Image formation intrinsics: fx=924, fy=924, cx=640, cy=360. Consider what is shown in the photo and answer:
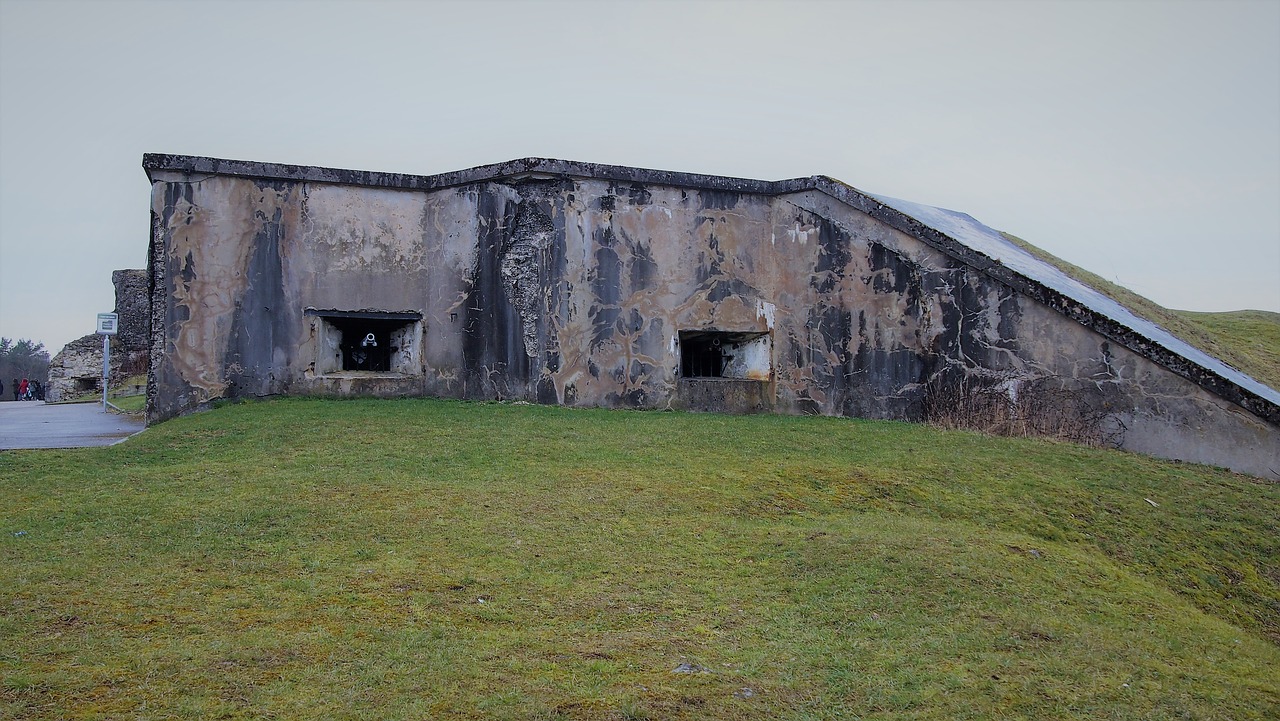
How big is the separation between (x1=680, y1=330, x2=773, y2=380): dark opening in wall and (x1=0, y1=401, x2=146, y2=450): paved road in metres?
6.65

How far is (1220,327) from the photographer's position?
53.9ft

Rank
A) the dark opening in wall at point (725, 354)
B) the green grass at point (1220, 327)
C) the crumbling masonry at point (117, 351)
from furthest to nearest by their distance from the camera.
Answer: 1. the crumbling masonry at point (117, 351)
2. the green grass at point (1220, 327)
3. the dark opening in wall at point (725, 354)

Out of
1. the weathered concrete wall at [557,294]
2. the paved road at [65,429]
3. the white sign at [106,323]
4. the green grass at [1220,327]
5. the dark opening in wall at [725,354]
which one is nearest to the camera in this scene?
the paved road at [65,429]

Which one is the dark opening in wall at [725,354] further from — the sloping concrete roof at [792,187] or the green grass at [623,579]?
the green grass at [623,579]

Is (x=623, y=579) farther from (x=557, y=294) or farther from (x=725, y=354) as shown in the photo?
(x=725, y=354)

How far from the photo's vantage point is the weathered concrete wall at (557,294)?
35.9ft

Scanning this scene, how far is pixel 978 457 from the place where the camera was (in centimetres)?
831

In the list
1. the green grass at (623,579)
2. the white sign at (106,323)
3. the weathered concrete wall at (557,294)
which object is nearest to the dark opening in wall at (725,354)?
the weathered concrete wall at (557,294)

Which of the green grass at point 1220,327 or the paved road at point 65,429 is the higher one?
the green grass at point 1220,327

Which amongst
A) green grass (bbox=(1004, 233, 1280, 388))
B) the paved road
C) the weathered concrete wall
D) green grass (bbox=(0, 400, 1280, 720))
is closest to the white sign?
the paved road

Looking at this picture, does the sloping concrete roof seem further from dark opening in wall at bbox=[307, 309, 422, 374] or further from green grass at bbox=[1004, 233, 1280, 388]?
green grass at bbox=[1004, 233, 1280, 388]

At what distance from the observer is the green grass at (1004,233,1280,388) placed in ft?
43.8

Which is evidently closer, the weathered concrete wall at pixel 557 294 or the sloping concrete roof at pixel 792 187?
the sloping concrete roof at pixel 792 187

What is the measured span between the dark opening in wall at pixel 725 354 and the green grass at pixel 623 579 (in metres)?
3.17
